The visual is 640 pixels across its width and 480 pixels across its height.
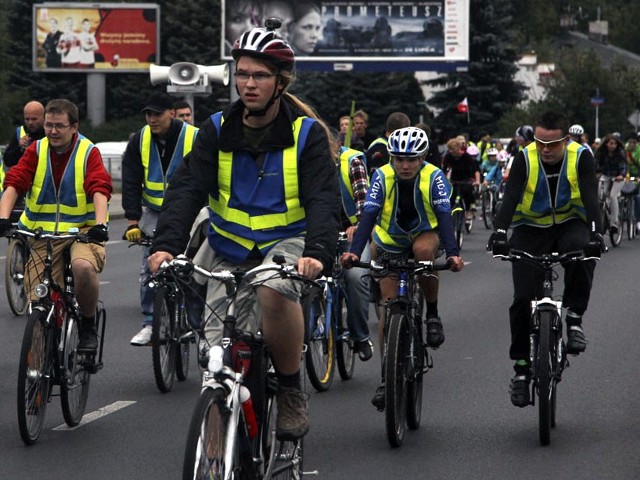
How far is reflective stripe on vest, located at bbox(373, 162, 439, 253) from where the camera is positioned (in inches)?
379

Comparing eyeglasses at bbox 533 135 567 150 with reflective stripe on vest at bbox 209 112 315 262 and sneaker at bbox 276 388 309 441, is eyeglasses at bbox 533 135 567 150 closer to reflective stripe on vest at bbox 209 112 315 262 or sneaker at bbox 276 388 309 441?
reflective stripe on vest at bbox 209 112 315 262

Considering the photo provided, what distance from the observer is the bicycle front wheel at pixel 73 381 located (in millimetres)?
8672

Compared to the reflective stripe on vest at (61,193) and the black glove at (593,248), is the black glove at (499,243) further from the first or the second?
the reflective stripe on vest at (61,193)

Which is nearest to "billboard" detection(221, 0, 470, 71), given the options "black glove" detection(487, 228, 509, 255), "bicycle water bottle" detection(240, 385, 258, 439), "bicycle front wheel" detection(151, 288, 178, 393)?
"bicycle front wheel" detection(151, 288, 178, 393)

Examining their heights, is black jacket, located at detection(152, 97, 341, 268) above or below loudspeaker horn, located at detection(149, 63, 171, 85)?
below

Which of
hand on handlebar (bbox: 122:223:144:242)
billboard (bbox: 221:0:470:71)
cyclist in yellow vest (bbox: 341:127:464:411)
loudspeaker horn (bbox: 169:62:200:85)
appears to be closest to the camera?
cyclist in yellow vest (bbox: 341:127:464:411)

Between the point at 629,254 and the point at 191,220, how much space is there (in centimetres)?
1807

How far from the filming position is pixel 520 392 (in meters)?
8.77

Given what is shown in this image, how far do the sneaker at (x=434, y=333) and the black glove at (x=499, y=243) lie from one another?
1.05 m

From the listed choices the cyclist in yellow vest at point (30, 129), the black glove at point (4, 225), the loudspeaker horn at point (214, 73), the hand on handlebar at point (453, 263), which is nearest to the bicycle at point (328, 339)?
the hand on handlebar at point (453, 263)

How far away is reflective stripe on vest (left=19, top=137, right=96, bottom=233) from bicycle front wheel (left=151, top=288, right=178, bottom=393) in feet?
3.48

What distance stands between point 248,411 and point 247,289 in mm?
451

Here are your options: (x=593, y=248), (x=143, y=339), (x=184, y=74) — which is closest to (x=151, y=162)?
(x=143, y=339)

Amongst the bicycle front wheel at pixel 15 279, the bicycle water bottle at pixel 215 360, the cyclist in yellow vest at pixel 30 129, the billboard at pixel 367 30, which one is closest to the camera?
the bicycle water bottle at pixel 215 360
